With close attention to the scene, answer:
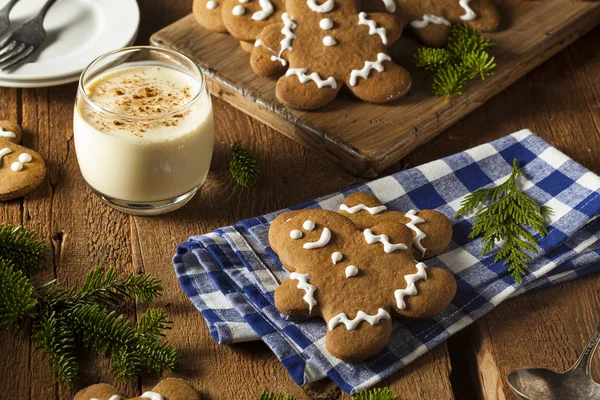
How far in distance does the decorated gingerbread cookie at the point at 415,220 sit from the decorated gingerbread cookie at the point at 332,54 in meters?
0.31

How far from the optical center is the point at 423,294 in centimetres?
137

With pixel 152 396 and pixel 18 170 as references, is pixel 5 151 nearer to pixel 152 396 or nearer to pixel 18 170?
pixel 18 170

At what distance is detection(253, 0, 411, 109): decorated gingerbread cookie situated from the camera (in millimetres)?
1768

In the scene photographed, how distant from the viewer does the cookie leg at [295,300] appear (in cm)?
136

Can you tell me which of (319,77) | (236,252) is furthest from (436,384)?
(319,77)

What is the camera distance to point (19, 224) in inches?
62.9

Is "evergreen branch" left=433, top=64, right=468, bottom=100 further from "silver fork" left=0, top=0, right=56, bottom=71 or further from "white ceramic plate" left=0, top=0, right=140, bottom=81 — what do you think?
"silver fork" left=0, top=0, right=56, bottom=71

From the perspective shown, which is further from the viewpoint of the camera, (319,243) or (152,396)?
(319,243)

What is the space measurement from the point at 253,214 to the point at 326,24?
463 mm

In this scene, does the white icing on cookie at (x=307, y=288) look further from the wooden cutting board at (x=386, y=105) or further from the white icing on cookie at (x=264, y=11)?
the white icing on cookie at (x=264, y=11)

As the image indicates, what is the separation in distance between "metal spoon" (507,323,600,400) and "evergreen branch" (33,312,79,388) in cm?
70

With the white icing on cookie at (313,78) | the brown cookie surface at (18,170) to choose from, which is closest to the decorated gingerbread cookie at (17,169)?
the brown cookie surface at (18,170)

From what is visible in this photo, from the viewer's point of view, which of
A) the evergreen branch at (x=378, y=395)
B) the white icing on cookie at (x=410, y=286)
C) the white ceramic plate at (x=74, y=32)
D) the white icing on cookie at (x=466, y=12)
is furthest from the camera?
the white icing on cookie at (x=466, y=12)

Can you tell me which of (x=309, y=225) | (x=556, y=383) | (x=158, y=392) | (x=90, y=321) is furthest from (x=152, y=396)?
(x=556, y=383)
